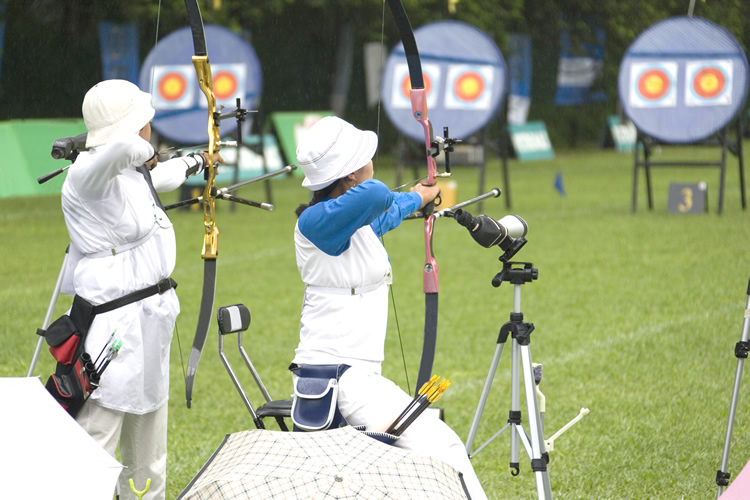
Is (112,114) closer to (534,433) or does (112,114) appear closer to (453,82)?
(534,433)

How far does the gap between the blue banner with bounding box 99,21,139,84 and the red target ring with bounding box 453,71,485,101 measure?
12.0ft

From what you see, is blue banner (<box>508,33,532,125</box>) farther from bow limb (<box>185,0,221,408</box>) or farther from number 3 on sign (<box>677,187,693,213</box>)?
bow limb (<box>185,0,221,408</box>)

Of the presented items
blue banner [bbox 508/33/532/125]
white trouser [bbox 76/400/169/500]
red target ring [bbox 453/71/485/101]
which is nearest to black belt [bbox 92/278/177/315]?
white trouser [bbox 76/400/169/500]

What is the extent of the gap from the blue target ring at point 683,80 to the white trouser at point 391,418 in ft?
26.9

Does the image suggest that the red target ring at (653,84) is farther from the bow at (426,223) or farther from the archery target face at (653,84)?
the bow at (426,223)

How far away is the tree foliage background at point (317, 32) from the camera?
30.6 ft

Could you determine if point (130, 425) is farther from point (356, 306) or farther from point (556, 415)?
point (556, 415)

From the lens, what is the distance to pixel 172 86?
10.6m

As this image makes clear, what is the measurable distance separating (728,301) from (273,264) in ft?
10.9

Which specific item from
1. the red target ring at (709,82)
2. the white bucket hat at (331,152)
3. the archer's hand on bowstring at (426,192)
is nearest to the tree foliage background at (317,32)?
the red target ring at (709,82)

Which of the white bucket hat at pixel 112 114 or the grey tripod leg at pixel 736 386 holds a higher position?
the white bucket hat at pixel 112 114

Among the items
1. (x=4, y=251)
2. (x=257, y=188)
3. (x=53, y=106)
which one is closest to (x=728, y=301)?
(x=53, y=106)

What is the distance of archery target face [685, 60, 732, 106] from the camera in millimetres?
9992

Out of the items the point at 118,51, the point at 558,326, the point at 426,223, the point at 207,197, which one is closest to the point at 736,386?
the point at 426,223
